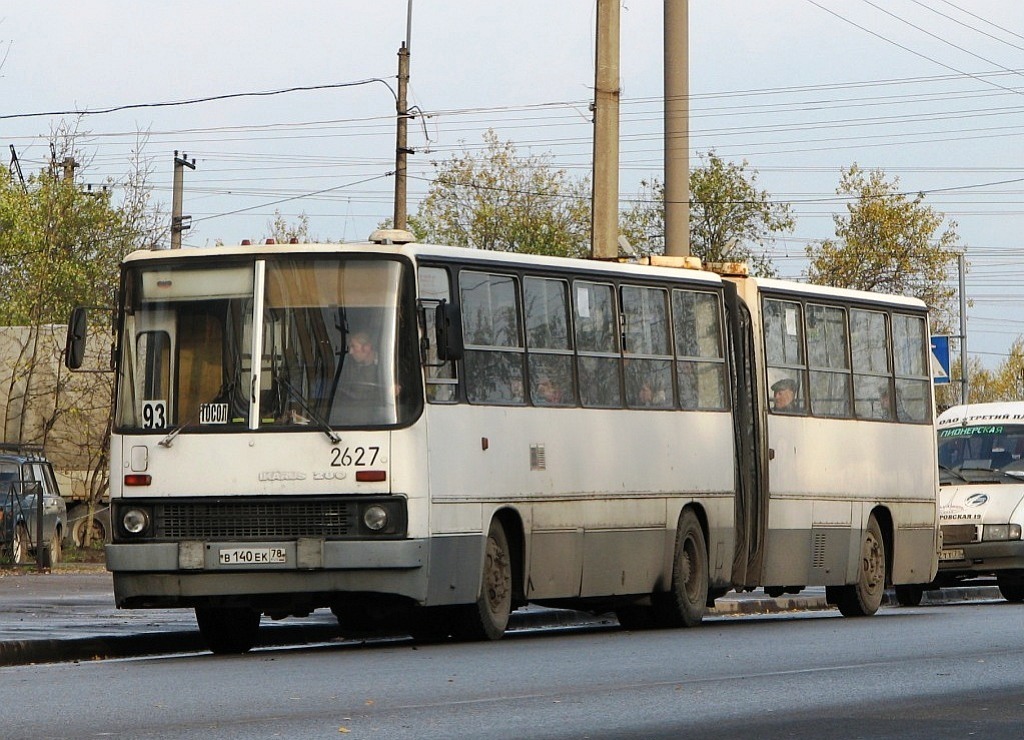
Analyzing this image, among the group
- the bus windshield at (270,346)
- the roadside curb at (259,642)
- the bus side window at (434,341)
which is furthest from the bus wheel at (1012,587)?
the bus windshield at (270,346)

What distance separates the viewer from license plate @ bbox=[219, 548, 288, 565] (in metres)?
15.5

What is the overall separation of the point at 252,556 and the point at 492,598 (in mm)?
2119

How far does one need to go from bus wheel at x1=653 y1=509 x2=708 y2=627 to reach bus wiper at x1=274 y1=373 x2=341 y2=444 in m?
4.45

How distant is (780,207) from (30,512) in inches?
1245

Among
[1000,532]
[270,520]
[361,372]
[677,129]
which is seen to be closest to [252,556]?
[270,520]

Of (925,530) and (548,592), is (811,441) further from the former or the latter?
(548,592)

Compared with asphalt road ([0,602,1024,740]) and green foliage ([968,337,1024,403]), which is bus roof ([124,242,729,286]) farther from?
green foliage ([968,337,1024,403])

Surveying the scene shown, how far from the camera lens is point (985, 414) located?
1057 inches

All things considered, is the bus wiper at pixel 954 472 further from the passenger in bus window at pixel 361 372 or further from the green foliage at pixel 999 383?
the green foliage at pixel 999 383

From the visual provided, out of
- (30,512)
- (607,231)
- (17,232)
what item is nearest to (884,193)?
(17,232)

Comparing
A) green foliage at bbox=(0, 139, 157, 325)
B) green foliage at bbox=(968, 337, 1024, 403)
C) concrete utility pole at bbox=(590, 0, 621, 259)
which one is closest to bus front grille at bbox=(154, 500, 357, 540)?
concrete utility pole at bbox=(590, 0, 621, 259)

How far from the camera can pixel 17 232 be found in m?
45.6

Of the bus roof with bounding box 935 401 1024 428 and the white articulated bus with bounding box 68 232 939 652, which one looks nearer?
the white articulated bus with bounding box 68 232 939 652

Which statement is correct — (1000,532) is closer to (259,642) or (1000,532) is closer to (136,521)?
(259,642)
